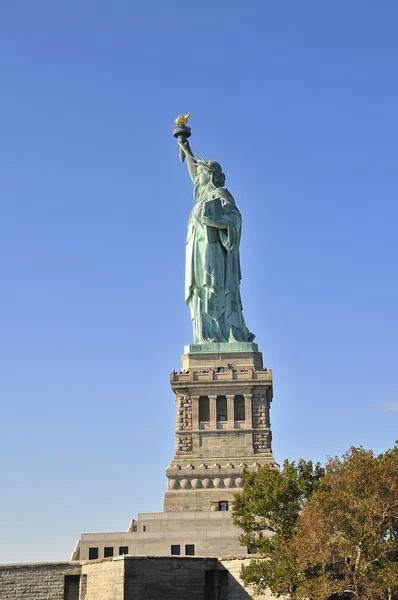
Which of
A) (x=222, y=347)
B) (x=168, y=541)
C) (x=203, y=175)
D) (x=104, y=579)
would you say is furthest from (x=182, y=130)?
(x=104, y=579)

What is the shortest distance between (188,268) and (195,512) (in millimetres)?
17175

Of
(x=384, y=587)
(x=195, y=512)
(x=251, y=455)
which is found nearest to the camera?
(x=384, y=587)

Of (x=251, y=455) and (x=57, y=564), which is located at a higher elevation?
(x=251, y=455)

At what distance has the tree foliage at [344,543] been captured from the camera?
37.2 m

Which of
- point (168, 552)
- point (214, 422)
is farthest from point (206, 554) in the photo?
point (214, 422)

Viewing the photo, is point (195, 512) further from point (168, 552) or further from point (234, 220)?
point (234, 220)

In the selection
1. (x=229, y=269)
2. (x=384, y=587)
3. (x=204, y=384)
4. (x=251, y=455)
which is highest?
(x=229, y=269)

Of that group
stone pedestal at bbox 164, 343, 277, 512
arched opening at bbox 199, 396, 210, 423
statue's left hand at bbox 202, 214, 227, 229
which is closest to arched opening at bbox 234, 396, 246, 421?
stone pedestal at bbox 164, 343, 277, 512

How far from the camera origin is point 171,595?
40.5 meters

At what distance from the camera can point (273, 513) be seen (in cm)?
4256

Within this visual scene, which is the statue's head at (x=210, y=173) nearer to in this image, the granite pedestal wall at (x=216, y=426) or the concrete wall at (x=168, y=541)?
the granite pedestal wall at (x=216, y=426)

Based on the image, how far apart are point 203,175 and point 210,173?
53 cm

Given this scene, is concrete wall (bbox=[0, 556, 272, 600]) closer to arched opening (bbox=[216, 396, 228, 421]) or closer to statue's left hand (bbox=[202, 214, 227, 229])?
arched opening (bbox=[216, 396, 228, 421])

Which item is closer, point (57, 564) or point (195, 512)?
point (57, 564)
